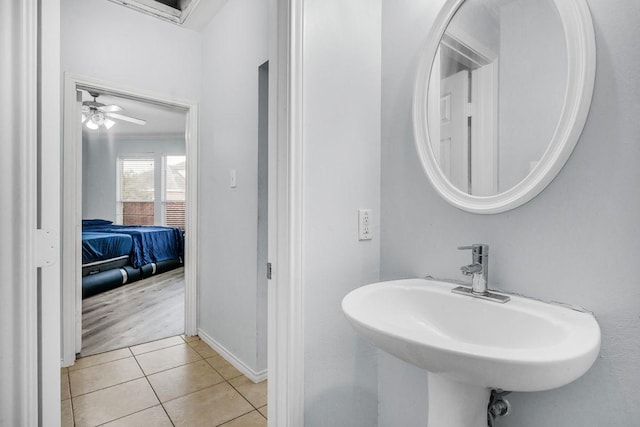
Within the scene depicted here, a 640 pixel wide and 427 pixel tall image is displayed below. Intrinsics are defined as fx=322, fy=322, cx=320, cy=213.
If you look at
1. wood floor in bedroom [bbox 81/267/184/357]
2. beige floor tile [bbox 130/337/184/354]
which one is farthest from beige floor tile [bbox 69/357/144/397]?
wood floor in bedroom [bbox 81/267/184/357]

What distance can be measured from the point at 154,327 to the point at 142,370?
778mm

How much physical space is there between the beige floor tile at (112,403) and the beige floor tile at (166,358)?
0.19 m

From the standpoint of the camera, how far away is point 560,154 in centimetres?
82

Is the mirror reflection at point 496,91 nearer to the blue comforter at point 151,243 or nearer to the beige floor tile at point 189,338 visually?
the beige floor tile at point 189,338

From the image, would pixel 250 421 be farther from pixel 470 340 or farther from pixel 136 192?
pixel 136 192

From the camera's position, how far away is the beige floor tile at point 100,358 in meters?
2.16

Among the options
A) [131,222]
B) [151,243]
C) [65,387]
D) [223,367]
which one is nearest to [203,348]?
[223,367]

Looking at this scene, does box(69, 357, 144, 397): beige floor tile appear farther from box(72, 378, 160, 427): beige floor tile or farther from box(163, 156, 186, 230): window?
box(163, 156, 186, 230): window

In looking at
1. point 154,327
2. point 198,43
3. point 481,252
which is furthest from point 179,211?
point 481,252

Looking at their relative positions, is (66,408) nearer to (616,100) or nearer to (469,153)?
(469,153)

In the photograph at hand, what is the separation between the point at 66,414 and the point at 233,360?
2.92ft

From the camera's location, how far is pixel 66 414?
64.6 inches

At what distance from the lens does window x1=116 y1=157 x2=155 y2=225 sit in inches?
238

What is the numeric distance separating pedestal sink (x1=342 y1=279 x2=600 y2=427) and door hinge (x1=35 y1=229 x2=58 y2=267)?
70 cm
